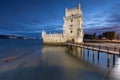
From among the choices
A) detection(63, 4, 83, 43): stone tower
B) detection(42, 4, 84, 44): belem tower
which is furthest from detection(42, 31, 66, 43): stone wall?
detection(63, 4, 83, 43): stone tower

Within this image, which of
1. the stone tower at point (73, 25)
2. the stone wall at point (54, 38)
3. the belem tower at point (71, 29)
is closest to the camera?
the stone tower at point (73, 25)

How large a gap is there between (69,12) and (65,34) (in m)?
9.85

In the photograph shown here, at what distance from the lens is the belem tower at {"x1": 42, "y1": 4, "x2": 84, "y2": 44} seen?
5875 centimetres

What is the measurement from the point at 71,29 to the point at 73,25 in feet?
6.09

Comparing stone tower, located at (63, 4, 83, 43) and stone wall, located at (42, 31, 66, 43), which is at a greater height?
stone tower, located at (63, 4, 83, 43)

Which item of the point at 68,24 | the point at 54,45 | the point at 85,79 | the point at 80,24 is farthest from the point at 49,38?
the point at 85,79

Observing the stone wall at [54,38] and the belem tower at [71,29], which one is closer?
the belem tower at [71,29]

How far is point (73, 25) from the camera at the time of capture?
Result: 6053cm

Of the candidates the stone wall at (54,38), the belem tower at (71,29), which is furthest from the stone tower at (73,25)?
the stone wall at (54,38)

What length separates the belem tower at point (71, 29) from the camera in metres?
58.8

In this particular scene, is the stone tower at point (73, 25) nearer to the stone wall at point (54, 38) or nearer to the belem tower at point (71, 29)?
the belem tower at point (71, 29)

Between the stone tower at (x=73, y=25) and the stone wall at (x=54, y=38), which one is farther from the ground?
the stone tower at (x=73, y=25)

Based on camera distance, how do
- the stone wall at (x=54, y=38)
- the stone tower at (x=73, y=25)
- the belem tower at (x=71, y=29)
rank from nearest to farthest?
the stone tower at (x=73, y=25) → the belem tower at (x=71, y=29) → the stone wall at (x=54, y=38)

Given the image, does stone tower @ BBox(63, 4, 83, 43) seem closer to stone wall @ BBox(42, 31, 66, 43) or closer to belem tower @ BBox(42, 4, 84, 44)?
belem tower @ BBox(42, 4, 84, 44)
